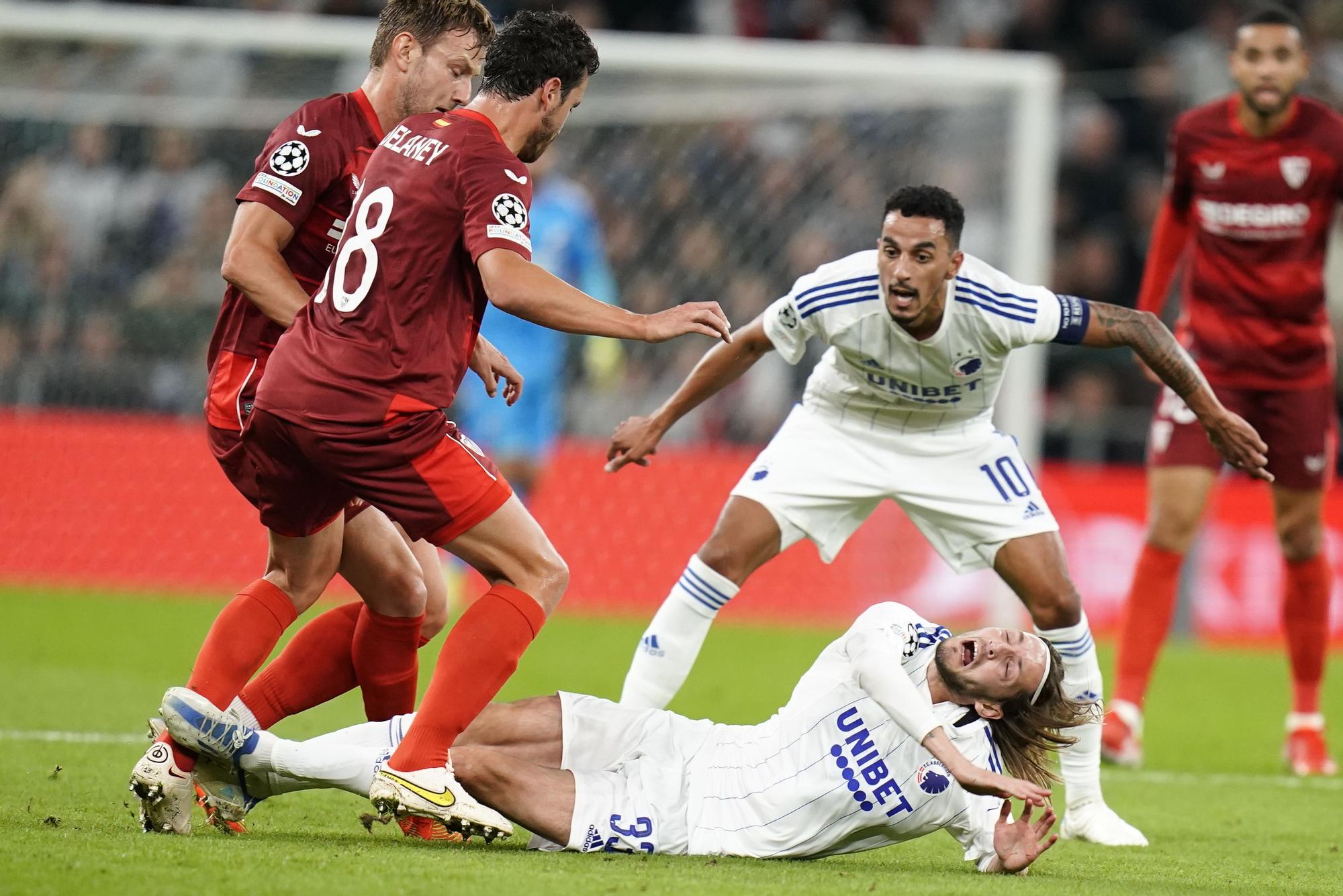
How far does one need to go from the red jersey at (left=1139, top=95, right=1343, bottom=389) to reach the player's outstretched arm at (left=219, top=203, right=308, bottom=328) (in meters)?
3.82

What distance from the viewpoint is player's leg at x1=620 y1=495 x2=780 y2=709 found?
18.3ft

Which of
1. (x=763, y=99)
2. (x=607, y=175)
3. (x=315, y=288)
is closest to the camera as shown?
(x=315, y=288)

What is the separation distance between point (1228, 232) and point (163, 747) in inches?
189

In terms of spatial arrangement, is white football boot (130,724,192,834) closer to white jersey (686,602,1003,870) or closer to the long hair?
white jersey (686,602,1003,870)

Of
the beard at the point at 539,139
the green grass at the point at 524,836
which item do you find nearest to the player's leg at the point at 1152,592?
the green grass at the point at 524,836

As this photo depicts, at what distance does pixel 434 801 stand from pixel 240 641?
80 cm

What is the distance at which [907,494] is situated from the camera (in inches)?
225

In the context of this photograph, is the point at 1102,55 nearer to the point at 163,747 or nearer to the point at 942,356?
the point at 942,356

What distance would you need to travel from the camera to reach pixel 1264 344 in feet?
23.1

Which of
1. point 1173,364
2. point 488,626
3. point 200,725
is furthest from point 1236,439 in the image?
point 200,725

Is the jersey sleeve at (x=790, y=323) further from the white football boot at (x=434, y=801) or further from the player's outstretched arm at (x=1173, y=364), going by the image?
the white football boot at (x=434, y=801)

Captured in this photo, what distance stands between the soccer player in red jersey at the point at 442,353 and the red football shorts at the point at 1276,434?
3351 mm

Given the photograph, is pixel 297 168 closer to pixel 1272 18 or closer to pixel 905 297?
pixel 905 297

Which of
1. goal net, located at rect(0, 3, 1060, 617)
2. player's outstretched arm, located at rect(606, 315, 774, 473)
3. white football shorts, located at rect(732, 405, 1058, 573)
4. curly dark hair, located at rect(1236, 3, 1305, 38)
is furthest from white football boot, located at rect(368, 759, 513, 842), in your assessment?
goal net, located at rect(0, 3, 1060, 617)
